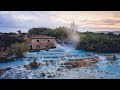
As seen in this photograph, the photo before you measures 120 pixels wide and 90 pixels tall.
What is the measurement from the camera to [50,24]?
5.37m

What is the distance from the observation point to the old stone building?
527 centimetres

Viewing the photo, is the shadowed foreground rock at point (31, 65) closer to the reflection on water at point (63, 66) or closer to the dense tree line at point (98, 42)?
the reflection on water at point (63, 66)

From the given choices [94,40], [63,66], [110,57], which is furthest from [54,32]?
[110,57]

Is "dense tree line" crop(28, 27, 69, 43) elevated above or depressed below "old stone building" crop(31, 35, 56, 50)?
above

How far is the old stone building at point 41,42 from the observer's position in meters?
5.27

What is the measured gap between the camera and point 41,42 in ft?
17.3

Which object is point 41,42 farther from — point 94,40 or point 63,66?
point 94,40

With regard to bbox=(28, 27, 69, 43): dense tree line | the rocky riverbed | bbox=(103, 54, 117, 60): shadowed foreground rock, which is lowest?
the rocky riverbed

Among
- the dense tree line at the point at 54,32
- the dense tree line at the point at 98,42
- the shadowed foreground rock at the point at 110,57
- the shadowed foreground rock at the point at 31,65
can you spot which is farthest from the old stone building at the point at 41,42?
the shadowed foreground rock at the point at 110,57

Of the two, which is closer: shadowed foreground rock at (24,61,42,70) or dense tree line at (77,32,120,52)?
shadowed foreground rock at (24,61,42,70)

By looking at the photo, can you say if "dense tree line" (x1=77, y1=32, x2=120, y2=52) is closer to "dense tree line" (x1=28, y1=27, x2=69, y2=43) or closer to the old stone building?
"dense tree line" (x1=28, y1=27, x2=69, y2=43)

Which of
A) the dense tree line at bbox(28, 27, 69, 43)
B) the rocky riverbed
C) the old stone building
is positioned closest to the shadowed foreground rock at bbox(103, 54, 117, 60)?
the rocky riverbed
